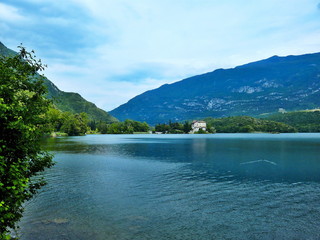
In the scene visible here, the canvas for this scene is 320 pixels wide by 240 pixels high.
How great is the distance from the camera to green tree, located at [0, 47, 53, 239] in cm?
1020

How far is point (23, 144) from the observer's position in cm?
1175

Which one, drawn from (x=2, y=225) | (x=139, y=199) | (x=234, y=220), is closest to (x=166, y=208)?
(x=139, y=199)

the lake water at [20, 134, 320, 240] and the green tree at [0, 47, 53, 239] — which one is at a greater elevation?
the green tree at [0, 47, 53, 239]

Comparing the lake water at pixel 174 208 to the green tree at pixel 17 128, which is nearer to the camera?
the green tree at pixel 17 128

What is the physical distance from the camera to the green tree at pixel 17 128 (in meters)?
10.2

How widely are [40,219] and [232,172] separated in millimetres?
33774

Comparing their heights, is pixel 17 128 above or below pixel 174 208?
above

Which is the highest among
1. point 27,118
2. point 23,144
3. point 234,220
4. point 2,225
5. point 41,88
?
point 41,88

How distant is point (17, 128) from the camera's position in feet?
33.4

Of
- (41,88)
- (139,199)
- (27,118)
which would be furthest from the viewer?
(139,199)

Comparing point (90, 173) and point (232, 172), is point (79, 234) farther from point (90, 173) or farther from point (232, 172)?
point (232, 172)

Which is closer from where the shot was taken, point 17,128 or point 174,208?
point 17,128

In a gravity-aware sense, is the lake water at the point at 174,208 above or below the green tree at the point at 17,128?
below

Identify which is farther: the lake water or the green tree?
the lake water
